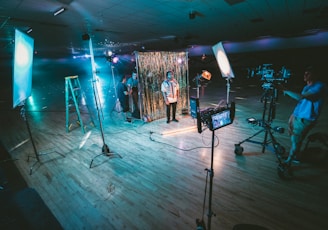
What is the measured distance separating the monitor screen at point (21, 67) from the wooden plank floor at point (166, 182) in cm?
173

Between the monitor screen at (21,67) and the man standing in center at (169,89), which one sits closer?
the monitor screen at (21,67)

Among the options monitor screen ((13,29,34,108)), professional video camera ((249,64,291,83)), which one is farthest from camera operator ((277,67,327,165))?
monitor screen ((13,29,34,108))

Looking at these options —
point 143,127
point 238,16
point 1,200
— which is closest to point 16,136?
point 143,127

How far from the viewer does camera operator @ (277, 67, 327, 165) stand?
2.70 m

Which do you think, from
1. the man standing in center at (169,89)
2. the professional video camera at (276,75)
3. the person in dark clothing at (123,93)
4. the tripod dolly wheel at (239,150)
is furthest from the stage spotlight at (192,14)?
the tripod dolly wheel at (239,150)

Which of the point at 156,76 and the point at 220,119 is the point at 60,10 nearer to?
the point at 156,76

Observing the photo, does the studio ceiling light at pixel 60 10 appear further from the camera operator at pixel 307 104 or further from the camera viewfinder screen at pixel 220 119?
the camera operator at pixel 307 104

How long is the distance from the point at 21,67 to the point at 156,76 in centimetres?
406

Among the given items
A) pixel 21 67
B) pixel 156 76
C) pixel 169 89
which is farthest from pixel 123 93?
pixel 21 67

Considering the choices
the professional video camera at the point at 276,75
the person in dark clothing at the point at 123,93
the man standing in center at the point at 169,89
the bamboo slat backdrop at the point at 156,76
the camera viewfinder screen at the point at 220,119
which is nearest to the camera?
the camera viewfinder screen at the point at 220,119

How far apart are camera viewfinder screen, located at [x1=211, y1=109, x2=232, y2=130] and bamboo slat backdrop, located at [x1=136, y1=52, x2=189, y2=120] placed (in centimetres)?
458

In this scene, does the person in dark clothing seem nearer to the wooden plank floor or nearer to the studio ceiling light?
the wooden plank floor

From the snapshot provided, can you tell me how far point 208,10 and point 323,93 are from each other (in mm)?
4850

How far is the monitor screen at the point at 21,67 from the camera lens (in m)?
2.98
